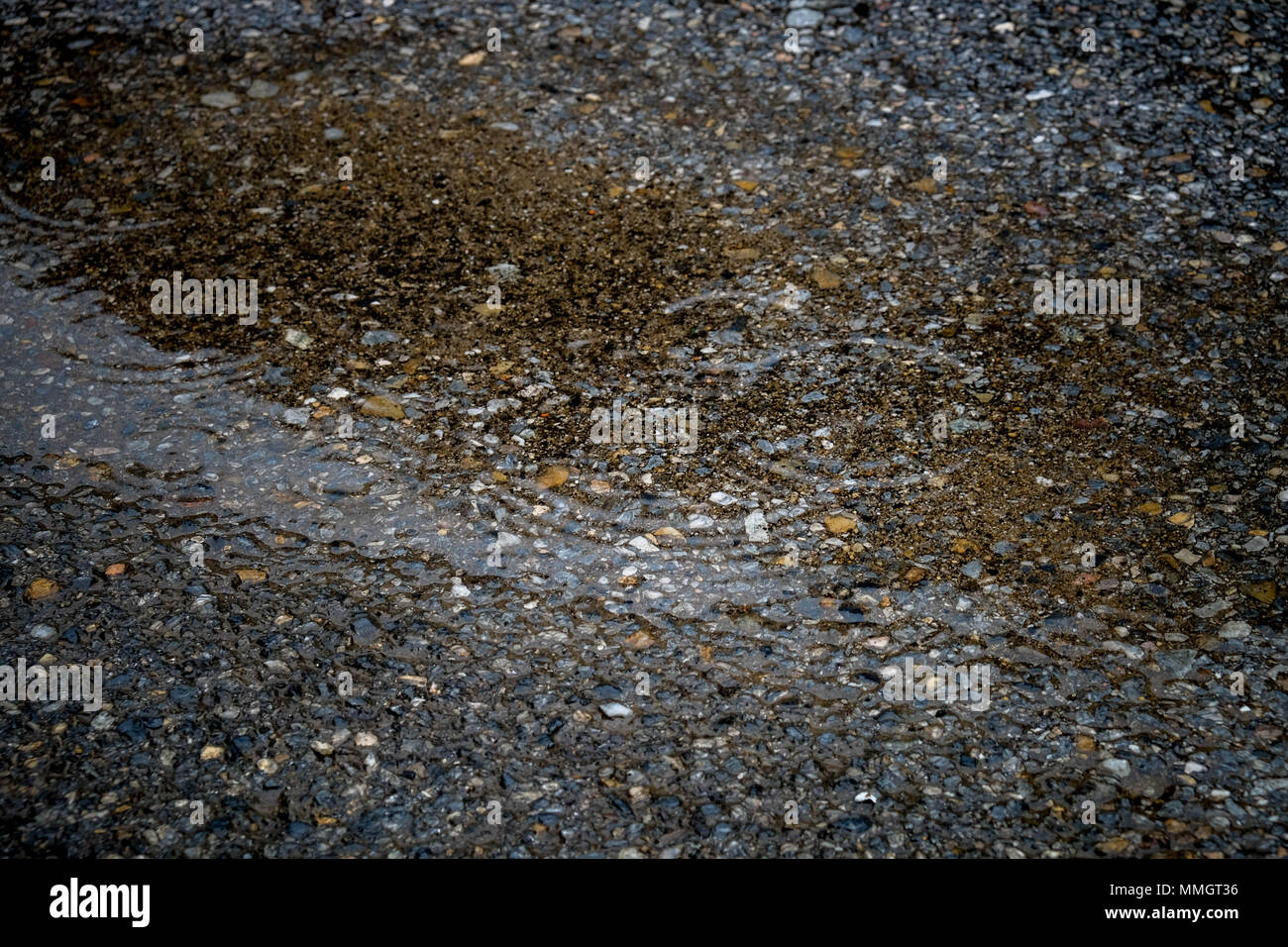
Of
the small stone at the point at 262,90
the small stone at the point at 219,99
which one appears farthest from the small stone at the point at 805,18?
the small stone at the point at 219,99

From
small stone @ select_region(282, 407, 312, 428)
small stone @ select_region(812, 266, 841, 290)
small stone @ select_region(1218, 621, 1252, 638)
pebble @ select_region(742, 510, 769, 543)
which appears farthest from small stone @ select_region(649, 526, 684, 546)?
small stone @ select_region(1218, 621, 1252, 638)

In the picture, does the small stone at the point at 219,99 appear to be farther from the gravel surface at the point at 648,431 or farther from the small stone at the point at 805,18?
the small stone at the point at 805,18

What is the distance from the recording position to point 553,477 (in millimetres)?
4266

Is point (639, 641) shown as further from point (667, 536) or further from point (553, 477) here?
point (553, 477)

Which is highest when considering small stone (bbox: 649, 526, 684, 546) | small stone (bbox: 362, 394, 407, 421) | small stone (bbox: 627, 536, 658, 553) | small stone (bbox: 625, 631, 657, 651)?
small stone (bbox: 362, 394, 407, 421)

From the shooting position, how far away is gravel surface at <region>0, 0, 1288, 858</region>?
127 inches

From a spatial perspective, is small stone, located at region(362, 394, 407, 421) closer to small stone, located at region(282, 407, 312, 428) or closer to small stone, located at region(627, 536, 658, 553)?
small stone, located at region(282, 407, 312, 428)

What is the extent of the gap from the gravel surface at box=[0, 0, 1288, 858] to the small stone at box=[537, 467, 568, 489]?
0.7 inches

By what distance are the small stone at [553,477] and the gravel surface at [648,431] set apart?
2cm

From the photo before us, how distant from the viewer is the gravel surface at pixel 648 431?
322 centimetres

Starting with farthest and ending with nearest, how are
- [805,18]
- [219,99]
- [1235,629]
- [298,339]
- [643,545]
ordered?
[805,18]
[219,99]
[298,339]
[643,545]
[1235,629]

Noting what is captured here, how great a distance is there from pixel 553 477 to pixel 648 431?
0.47 meters

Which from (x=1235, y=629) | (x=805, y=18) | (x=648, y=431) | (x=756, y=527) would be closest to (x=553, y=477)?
(x=648, y=431)

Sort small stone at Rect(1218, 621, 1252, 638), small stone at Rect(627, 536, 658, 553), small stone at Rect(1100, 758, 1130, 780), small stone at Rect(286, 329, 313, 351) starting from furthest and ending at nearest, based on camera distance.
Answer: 1. small stone at Rect(286, 329, 313, 351)
2. small stone at Rect(627, 536, 658, 553)
3. small stone at Rect(1218, 621, 1252, 638)
4. small stone at Rect(1100, 758, 1130, 780)
